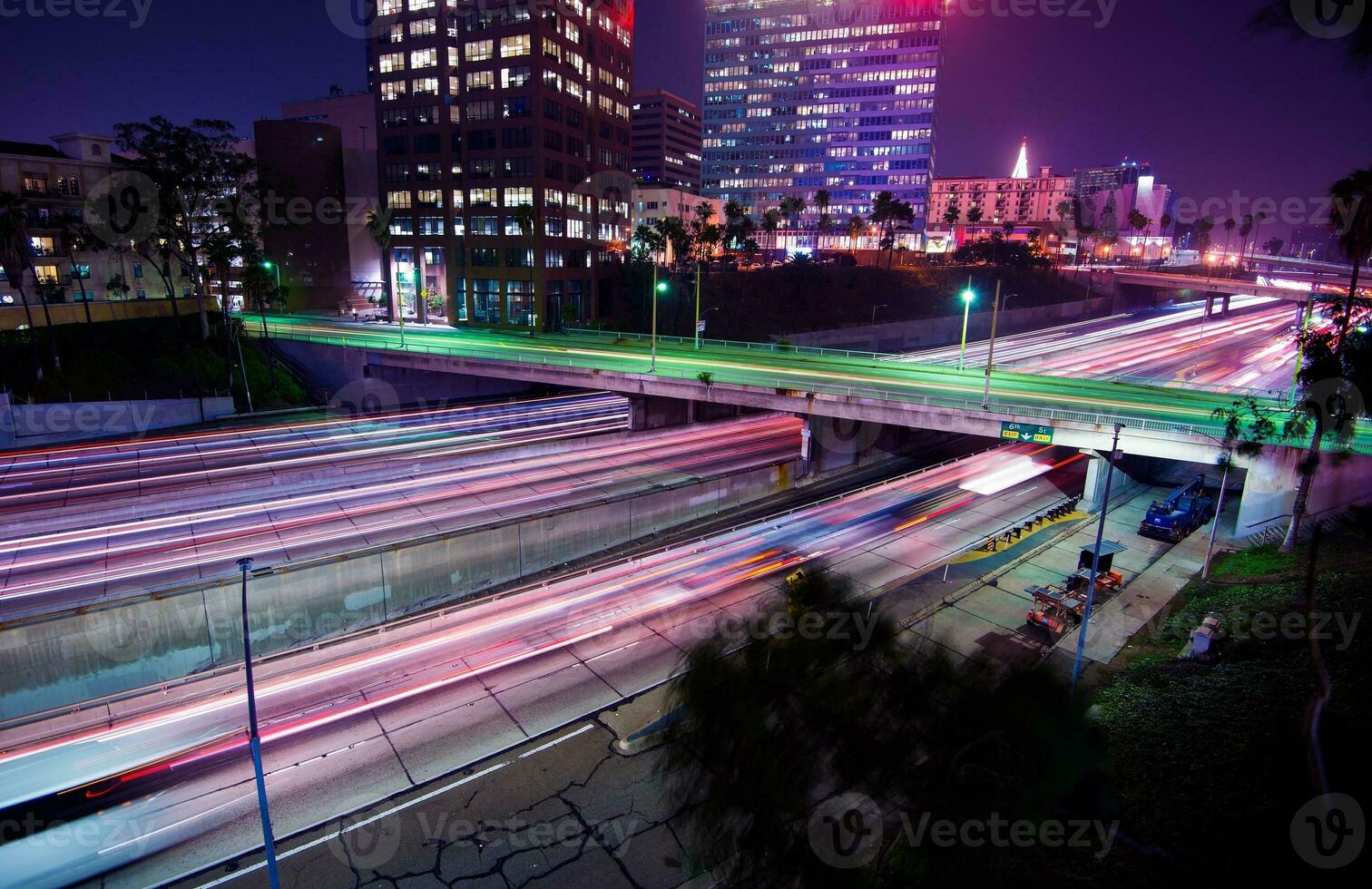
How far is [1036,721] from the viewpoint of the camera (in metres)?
9.54

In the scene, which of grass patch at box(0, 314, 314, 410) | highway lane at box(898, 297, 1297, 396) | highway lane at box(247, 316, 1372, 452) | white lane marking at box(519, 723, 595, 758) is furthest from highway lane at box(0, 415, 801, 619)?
highway lane at box(898, 297, 1297, 396)

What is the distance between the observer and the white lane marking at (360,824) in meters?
12.9

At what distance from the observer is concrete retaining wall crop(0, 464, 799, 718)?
18.7 m

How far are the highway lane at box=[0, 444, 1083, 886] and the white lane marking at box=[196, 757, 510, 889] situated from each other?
59cm

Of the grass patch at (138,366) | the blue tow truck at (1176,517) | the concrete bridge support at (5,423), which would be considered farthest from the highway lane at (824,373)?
the concrete bridge support at (5,423)

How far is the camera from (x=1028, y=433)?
31406mm

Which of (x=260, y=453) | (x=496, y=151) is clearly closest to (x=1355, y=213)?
(x=260, y=453)

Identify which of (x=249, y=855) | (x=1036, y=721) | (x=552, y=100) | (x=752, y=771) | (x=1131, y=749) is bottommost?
(x=249, y=855)

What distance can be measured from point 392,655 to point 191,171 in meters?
47.8

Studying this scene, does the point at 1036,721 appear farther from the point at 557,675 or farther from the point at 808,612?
the point at 557,675

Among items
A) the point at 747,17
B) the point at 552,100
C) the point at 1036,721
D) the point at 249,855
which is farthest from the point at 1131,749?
the point at 747,17

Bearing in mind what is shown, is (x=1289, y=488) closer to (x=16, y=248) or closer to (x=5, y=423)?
(x=5, y=423)

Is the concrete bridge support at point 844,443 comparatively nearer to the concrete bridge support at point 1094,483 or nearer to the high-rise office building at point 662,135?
the concrete bridge support at point 1094,483

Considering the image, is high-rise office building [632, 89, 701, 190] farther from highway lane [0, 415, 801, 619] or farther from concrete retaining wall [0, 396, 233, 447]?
highway lane [0, 415, 801, 619]
